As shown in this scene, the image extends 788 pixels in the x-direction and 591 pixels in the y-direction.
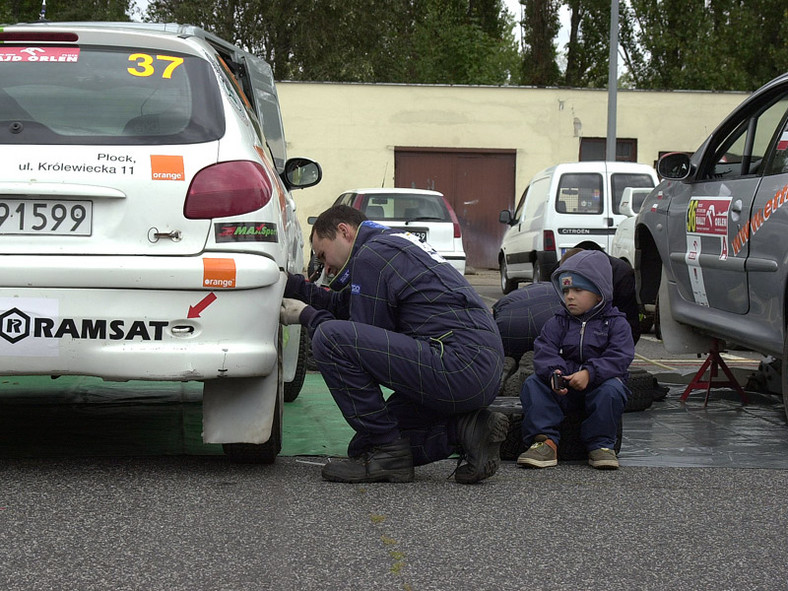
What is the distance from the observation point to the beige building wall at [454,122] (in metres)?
25.7

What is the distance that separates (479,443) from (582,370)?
2.36ft

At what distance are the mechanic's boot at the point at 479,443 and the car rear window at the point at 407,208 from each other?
11.4 metres

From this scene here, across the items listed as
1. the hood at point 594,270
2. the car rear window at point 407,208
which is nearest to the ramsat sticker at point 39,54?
the hood at point 594,270

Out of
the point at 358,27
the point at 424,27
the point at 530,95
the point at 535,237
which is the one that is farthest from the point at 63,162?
the point at 424,27

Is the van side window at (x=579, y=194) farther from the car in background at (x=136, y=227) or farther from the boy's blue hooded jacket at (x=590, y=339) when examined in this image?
the car in background at (x=136, y=227)

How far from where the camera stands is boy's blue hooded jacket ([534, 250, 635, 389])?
209 inches

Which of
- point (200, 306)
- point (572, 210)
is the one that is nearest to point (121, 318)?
point (200, 306)

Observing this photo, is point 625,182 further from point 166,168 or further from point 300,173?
point 166,168

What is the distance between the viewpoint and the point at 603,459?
514cm

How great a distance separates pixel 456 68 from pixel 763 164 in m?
43.5

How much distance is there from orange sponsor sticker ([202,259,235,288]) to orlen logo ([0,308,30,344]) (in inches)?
25.2

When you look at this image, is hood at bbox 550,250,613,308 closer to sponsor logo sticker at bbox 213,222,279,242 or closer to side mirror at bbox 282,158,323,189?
sponsor logo sticker at bbox 213,222,279,242

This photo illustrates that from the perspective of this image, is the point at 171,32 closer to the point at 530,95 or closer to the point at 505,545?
the point at 505,545

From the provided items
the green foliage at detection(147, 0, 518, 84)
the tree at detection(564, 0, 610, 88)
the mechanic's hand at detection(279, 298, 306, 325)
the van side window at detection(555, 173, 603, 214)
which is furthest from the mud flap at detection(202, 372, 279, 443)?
the tree at detection(564, 0, 610, 88)
